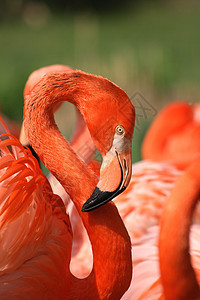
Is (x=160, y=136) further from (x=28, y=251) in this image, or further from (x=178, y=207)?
(x=28, y=251)

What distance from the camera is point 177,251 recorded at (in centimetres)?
171

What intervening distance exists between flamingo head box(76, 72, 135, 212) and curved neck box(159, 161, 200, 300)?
417 millimetres

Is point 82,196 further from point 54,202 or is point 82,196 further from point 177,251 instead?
point 177,251

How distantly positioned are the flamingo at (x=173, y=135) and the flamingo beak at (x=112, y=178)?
155 centimetres

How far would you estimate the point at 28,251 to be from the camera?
58.6 inches

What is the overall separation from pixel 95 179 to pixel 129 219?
0.65 meters

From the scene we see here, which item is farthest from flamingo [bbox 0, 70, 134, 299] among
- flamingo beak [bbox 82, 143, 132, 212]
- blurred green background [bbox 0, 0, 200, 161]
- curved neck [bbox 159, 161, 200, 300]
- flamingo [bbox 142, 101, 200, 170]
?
blurred green background [bbox 0, 0, 200, 161]

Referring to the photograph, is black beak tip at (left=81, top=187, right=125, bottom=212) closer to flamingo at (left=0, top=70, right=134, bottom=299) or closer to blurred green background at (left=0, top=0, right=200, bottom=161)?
flamingo at (left=0, top=70, right=134, bottom=299)

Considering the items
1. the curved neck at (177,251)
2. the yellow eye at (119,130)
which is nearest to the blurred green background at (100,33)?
the curved neck at (177,251)

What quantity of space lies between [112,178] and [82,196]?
0.63 ft

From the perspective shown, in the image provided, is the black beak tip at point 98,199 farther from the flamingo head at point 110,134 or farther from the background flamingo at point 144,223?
the background flamingo at point 144,223

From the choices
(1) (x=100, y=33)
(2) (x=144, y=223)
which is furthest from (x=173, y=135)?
(1) (x=100, y=33)

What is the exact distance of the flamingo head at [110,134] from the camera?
140 cm

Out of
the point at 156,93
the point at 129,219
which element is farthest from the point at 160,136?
the point at 129,219
